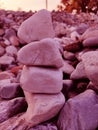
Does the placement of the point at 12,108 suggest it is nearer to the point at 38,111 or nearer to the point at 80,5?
the point at 38,111

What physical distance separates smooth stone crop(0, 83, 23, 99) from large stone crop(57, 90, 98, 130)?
1.47 feet

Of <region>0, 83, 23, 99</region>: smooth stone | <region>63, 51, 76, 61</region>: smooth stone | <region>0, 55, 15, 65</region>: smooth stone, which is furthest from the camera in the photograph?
<region>0, 55, 15, 65</region>: smooth stone

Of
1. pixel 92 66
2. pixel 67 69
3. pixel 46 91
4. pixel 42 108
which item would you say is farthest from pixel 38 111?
pixel 67 69

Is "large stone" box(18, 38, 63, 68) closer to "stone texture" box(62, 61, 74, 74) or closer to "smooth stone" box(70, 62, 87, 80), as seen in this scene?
"smooth stone" box(70, 62, 87, 80)

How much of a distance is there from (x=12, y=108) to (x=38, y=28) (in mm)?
581

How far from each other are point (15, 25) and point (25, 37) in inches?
104

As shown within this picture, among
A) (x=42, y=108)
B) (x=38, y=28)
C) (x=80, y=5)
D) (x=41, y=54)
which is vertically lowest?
(x=80, y=5)

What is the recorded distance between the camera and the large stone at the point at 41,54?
2000 millimetres

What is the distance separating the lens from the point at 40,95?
6.71ft

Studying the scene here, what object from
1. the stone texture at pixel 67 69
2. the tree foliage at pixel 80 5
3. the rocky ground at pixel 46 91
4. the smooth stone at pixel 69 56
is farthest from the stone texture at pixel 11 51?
the tree foliage at pixel 80 5

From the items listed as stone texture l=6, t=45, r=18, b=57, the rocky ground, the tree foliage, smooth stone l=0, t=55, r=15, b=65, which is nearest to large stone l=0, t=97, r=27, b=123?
the rocky ground

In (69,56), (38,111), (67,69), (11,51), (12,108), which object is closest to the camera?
(38,111)

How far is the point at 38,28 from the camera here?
2.18 meters

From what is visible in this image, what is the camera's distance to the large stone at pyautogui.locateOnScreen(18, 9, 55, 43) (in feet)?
7.18
